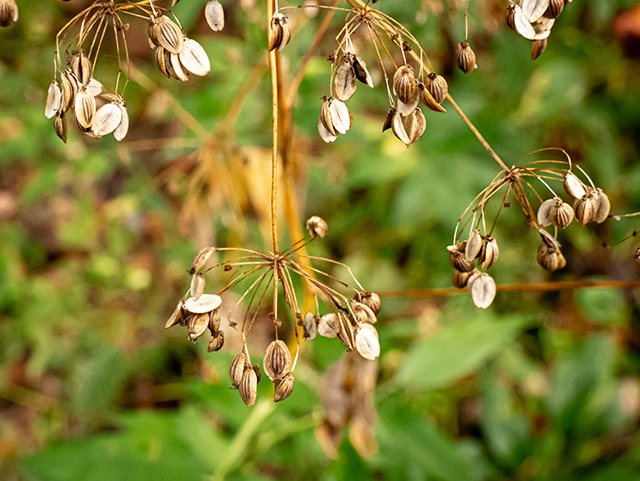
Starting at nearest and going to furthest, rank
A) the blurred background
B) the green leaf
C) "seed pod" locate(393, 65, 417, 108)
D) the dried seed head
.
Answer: "seed pod" locate(393, 65, 417, 108) < the dried seed head < the green leaf < the blurred background

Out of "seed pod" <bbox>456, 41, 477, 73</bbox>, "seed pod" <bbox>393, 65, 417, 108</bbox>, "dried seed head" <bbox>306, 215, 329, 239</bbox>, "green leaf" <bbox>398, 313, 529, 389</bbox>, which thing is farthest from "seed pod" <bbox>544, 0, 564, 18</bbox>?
"green leaf" <bbox>398, 313, 529, 389</bbox>

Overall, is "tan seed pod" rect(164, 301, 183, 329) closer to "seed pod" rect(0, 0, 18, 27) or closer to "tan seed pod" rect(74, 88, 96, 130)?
"tan seed pod" rect(74, 88, 96, 130)

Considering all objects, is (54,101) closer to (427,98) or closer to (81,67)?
(81,67)

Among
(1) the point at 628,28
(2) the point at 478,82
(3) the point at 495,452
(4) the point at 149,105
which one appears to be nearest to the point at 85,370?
(4) the point at 149,105

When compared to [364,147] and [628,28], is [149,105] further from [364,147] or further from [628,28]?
[628,28]

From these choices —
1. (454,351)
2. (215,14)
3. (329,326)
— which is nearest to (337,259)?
(454,351)

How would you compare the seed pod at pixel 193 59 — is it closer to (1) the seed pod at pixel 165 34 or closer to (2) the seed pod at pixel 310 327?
(1) the seed pod at pixel 165 34
